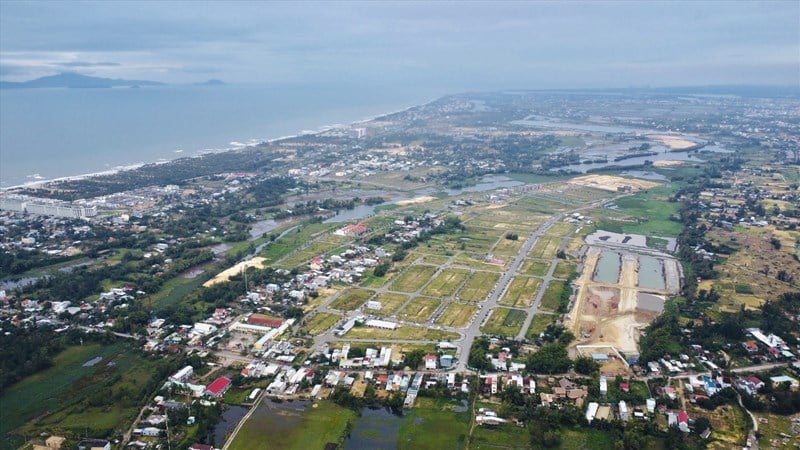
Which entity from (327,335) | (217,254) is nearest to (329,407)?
(327,335)

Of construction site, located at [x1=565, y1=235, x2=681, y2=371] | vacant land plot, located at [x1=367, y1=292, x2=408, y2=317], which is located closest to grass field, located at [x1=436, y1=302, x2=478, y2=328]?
vacant land plot, located at [x1=367, y1=292, x2=408, y2=317]

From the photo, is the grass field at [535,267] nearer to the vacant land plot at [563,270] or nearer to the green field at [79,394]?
the vacant land plot at [563,270]

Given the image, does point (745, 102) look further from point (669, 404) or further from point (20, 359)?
point (20, 359)

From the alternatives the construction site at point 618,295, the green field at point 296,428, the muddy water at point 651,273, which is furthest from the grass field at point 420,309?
the muddy water at point 651,273

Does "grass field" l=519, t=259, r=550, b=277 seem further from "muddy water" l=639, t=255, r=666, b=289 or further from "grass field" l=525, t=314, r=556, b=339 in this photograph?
"grass field" l=525, t=314, r=556, b=339

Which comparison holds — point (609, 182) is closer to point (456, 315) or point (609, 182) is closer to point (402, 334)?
point (456, 315)

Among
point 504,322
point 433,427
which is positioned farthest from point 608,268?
point 433,427
